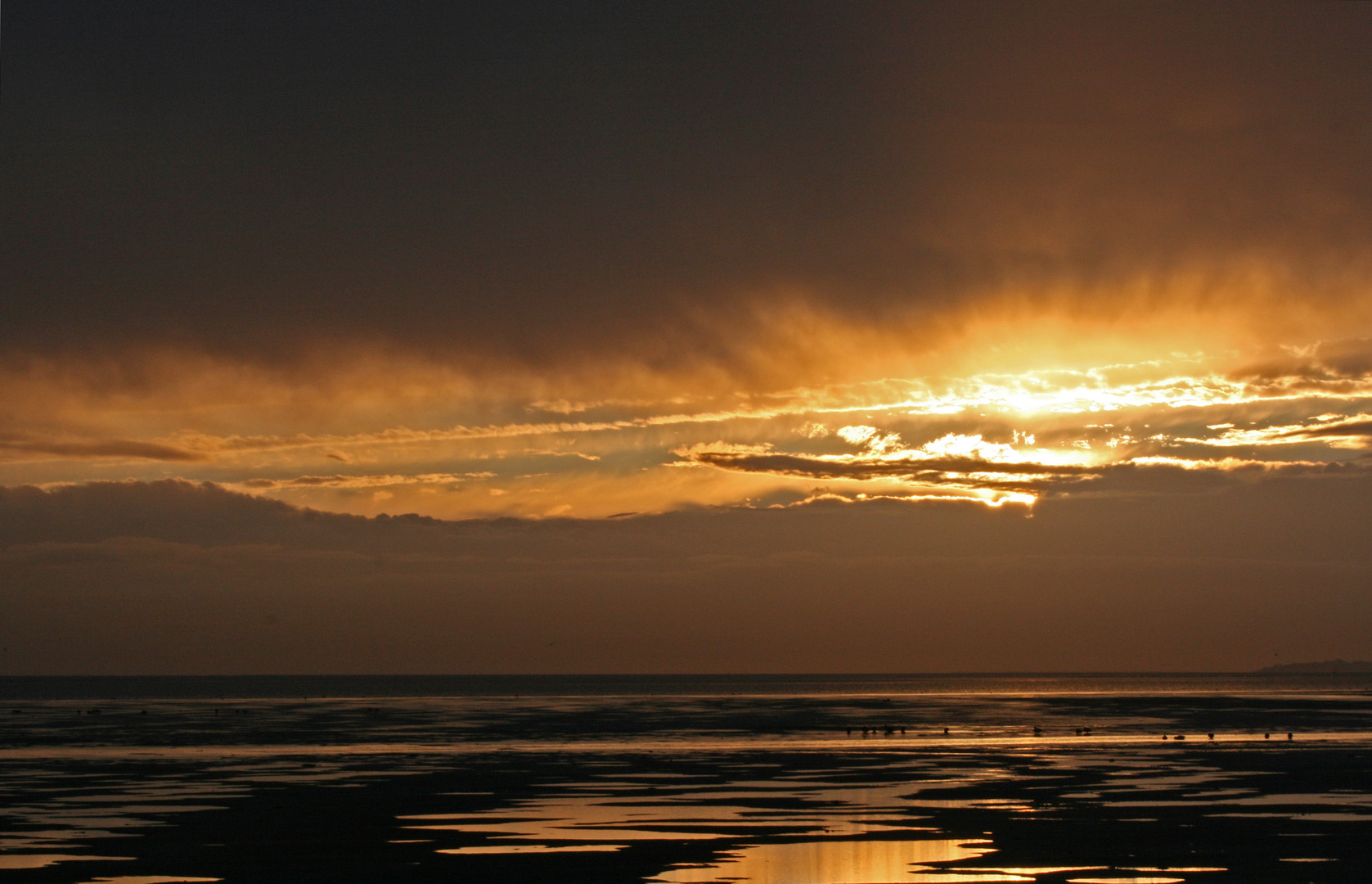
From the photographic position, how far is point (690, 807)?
4209cm

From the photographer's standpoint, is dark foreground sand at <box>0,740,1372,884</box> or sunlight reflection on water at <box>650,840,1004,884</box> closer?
sunlight reflection on water at <box>650,840,1004,884</box>

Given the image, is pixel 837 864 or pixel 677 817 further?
pixel 677 817

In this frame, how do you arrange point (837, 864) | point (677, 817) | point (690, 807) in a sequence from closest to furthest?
point (837, 864)
point (677, 817)
point (690, 807)

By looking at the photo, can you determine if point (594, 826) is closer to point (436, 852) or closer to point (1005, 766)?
point (436, 852)

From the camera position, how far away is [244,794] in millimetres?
46062

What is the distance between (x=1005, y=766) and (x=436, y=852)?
32765mm

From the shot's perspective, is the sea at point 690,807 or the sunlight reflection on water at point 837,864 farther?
the sea at point 690,807

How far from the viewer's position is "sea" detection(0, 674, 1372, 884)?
31.0 metres

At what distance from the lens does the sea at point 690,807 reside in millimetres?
30953

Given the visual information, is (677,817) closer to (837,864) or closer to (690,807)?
(690,807)

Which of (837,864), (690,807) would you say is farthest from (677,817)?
(837,864)

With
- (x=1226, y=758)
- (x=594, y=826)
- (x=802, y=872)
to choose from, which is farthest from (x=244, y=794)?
(x=1226, y=758)

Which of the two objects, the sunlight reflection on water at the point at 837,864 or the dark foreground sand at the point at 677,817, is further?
the dark foreground sand at the point at 677,817

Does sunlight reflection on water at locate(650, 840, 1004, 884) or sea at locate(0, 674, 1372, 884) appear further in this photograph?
sea at locate(0, 674, 1372, 884)
